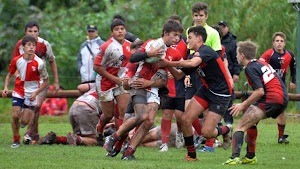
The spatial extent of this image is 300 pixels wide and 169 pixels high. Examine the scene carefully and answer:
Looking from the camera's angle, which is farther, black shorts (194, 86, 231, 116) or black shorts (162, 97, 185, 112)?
black shorts (162, 97, 185, 112)

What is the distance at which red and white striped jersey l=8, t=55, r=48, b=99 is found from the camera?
1054 cm

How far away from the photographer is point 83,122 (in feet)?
35.9

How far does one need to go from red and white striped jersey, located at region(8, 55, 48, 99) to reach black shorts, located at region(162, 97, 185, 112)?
89.2 inches

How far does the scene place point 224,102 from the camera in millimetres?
8398

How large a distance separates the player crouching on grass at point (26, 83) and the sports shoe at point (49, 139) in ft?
1.30

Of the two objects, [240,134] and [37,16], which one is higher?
[37,16]

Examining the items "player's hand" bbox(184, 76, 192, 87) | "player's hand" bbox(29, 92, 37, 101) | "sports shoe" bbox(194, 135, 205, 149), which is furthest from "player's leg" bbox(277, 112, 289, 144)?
"player's hand" bbox(29, 92, 37, 101)

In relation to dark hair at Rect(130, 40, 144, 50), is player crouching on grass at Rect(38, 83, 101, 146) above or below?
below

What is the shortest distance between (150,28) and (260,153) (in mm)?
10647

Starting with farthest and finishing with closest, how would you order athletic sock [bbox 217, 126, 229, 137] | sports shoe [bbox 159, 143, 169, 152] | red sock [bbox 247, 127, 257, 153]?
sports shoe [bbox 159, 143, 169, 152] < athletic sock [bbox 217, 126, 229, 137] < red sock [bbox 247, 127, 257, 153]

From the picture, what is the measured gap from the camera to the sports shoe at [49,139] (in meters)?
10.5

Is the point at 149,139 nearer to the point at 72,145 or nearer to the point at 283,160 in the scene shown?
the point at 72,145

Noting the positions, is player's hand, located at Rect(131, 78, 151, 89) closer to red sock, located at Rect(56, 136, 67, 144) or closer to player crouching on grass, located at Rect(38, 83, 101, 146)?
player crouching on grass, located at Rect(38, 83, 101, 146)

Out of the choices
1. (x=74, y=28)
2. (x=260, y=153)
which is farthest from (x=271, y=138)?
(x=74, y=28)
